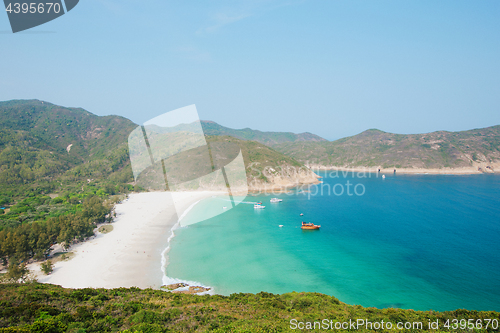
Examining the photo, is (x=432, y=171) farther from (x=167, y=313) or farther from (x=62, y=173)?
(x=62, y=173)

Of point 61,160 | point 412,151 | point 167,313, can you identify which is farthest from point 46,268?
point 412,151

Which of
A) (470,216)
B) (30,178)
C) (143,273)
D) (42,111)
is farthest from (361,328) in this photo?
(42,111)

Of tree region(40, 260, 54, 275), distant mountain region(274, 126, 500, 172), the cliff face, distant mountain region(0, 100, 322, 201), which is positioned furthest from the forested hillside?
distant mountain region(274, 126, 500, 172)

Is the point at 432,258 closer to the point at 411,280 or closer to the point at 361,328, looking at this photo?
the point at 411,280

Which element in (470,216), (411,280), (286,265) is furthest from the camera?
(470,216)

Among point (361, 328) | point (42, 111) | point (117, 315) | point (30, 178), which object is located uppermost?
point (42, 111)

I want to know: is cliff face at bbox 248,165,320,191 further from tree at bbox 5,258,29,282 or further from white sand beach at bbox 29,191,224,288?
tree at bbox 5,258,29,282

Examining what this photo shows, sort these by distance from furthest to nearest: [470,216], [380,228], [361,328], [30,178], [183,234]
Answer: [30,178] → [470,216] → [380,228] → [183,234] → [361,328]
